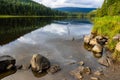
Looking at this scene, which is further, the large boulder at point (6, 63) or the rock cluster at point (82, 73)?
the large boulder at point (6, 63)

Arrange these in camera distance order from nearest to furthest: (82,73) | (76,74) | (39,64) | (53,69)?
(76,74)
(82,73)
(39,64)
(53,69)

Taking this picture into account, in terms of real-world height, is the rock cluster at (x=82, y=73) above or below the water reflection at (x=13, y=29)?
below

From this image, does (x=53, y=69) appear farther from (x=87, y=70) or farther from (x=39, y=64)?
(x=87, y=70)

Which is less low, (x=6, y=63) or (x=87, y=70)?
(x=6, y=63)

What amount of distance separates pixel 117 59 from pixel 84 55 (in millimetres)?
5150

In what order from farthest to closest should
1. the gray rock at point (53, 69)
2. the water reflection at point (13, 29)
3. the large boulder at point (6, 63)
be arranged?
the water reflection at point (13, 29) → the gray rock at point (53, 69) → the large boulder at point (6, 63)

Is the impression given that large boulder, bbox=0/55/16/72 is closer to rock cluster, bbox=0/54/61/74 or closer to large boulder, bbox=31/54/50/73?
rock cluster, bbox=0/54/61/74

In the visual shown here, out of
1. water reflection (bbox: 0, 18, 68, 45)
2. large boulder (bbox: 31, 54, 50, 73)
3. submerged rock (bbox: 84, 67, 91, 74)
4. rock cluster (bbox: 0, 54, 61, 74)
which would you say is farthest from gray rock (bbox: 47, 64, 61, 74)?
water reflection (bbox: 0, 18, 68, 45)

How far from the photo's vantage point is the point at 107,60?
25.6m

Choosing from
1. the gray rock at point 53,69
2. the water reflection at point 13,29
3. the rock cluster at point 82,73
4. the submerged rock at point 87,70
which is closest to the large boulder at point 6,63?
the gray rock at point 53,69

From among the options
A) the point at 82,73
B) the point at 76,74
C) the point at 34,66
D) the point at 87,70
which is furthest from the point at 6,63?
the point at 87,70

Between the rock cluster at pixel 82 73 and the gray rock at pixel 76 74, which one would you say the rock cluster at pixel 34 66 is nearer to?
the gray rock at pixel 76 74

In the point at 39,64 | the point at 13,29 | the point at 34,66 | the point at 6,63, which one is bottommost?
the point at 13,29

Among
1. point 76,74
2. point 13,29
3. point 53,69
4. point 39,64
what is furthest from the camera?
point 13,29
